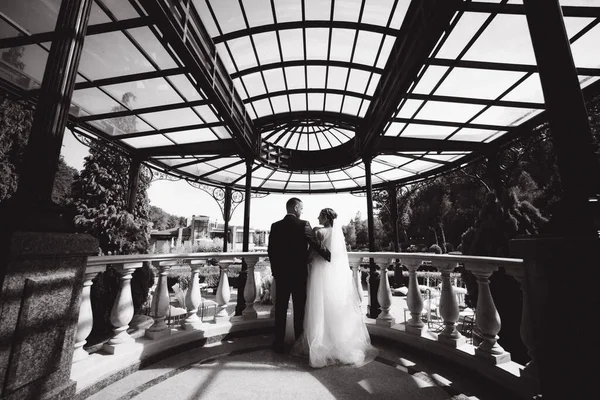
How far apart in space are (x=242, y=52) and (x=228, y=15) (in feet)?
2.38

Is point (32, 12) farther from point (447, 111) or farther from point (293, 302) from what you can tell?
point (447, 111)

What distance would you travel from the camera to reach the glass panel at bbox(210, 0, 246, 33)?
3.42m

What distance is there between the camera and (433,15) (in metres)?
2.70

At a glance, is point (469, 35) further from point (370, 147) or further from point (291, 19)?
point (370, 147)

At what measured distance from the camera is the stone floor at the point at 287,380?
2.25m

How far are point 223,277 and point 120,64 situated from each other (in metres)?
3.56

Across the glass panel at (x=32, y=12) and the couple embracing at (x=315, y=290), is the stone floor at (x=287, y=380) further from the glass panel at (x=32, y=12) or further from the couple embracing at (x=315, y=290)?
the glass panel at (x=32, y=12)

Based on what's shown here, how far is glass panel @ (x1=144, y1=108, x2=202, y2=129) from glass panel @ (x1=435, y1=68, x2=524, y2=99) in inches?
190

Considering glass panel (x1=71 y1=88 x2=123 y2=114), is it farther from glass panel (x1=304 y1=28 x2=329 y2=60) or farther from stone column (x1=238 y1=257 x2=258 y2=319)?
stone column (x1=238 y1=257 x2=258 y2=319)

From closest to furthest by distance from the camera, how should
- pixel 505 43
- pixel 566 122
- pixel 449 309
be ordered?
pixel 566 122 → pixel 449 309 → pixel 505 43

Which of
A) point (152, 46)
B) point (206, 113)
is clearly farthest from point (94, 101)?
point (152, 46)

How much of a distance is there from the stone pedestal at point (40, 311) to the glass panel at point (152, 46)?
9.36 ft

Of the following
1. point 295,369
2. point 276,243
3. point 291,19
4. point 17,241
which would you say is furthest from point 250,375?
point 291,19

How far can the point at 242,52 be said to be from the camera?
4.30m
